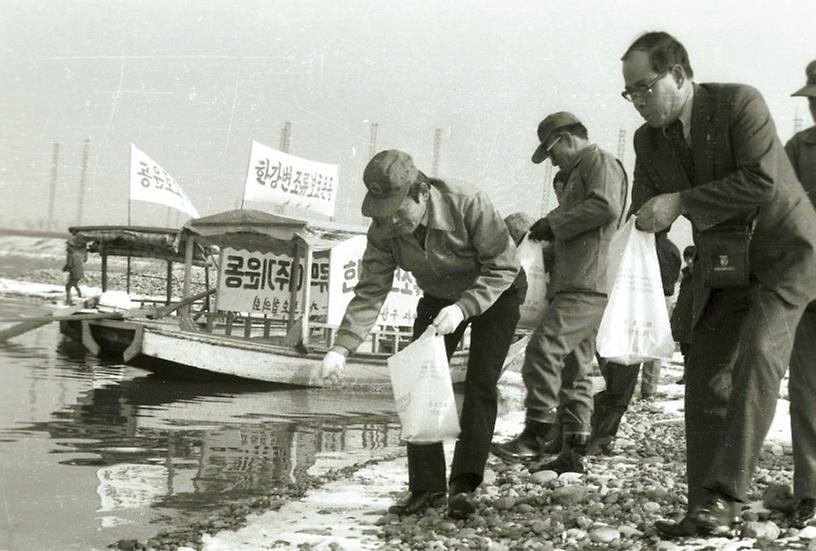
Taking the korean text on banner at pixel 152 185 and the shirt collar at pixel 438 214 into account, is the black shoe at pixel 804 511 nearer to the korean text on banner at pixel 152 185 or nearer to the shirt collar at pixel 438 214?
the shirt collar at pixel 438 214

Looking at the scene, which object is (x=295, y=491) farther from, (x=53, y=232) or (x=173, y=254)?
(x=53, y=232)

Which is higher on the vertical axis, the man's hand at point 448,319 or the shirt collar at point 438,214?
the shirt collar at point 438,214

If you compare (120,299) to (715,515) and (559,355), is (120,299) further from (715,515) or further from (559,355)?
(715,515)

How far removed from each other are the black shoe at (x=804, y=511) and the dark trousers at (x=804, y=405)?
23 mm

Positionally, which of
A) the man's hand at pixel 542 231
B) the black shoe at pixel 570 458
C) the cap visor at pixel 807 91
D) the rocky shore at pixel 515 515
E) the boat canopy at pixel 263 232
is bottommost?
the rocky shore at pixel 515 515

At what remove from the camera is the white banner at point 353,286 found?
1431 centimetres

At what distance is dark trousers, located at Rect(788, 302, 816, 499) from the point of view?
11.7 feet

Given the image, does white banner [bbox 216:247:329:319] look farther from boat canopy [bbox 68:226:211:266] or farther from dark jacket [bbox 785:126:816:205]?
dark jacket [bbox 785:126:816:205]

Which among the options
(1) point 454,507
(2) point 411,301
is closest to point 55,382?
(2) point 411,301

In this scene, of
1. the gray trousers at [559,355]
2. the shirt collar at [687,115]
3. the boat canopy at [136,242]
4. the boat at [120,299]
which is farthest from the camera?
the boat canopy at [136,242]

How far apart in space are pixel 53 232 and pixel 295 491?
77.3 m

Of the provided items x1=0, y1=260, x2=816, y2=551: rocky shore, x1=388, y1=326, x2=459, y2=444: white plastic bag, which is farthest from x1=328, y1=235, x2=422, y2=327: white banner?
x1=388, y1=326, x2=459, y2=444: white plastic bag

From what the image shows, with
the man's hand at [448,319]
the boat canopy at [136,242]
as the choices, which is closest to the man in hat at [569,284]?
the man's hand at [448,319]

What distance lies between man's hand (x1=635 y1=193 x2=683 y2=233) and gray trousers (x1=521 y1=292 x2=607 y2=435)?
127 cm
